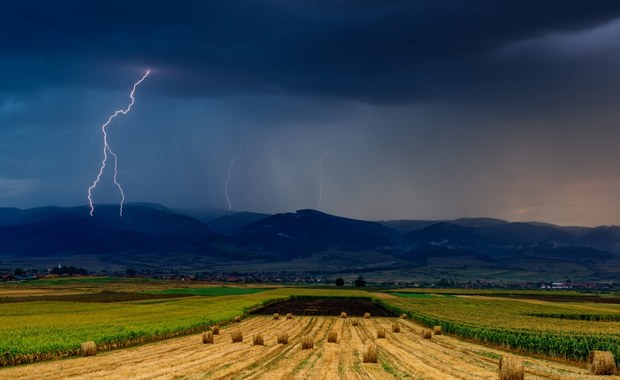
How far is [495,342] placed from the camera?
46750 mm

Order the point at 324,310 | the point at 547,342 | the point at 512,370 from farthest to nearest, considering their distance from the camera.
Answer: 1. the point at 324,310
2. the point at 547,342
3. the point at 512,370

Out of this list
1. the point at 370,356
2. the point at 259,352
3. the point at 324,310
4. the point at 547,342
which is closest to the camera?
the point at 370,356

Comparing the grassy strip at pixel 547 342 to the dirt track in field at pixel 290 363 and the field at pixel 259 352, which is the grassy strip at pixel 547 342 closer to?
the field at pixel 259 352

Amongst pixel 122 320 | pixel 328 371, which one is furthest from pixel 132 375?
pixel 122 320

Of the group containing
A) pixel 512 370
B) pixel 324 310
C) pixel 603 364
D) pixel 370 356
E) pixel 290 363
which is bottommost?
pixel 324 310

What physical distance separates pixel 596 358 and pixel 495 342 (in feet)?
61.6

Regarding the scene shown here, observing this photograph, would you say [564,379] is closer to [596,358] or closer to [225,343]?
[596,358]

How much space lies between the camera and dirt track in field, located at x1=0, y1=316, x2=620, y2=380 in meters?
28.2

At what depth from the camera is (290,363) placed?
106ft

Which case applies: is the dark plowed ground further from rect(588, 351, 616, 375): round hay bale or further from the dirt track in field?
rect(588, 351, 616, 375): round hay bale

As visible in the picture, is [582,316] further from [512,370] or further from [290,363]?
[512,370]

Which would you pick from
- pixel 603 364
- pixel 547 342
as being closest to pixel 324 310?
pixel 547 342

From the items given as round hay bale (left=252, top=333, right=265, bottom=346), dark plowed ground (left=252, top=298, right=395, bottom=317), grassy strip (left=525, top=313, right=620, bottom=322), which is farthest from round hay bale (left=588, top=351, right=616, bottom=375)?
grassy strip (left=525, top=313, right=620, bottom=322)

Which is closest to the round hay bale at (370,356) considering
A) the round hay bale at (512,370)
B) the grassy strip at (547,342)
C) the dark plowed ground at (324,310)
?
the round hay bale at (512,370)
